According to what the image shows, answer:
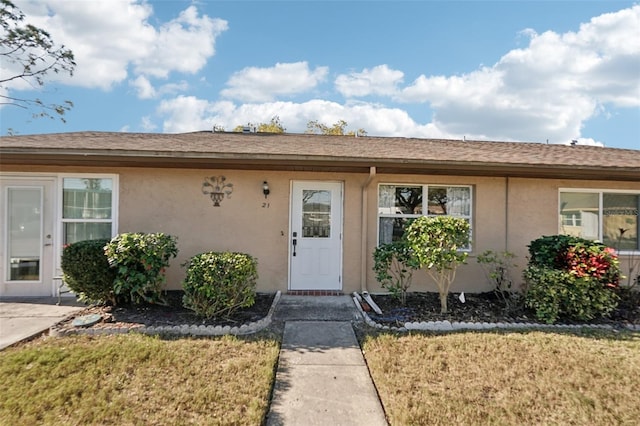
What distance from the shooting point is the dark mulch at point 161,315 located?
4621mm

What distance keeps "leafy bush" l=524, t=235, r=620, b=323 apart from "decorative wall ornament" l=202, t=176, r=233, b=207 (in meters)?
5.86

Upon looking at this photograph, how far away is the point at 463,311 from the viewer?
538 centimetres

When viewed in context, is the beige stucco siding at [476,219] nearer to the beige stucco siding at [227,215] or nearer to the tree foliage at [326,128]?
the beige stucco siding at [227,215]

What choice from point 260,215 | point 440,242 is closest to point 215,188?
point 260,215

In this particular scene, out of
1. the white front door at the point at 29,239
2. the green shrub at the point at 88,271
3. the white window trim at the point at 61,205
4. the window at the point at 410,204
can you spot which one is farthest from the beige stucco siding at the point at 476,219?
the white front door at the point at 29,239

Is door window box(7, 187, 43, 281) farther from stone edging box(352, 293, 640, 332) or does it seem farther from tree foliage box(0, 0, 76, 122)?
stone edging box(352, 293, 640, 332)

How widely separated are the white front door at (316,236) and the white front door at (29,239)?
15.6 ft

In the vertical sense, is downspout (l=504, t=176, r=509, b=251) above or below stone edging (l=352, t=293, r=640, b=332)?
above

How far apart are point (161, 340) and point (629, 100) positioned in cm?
1524

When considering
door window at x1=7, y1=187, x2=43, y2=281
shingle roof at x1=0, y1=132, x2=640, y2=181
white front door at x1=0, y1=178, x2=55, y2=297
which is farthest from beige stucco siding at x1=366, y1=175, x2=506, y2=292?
door window at x1=7, y1=187, x2=43, y2=281

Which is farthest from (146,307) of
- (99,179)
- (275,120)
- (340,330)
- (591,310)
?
(275,120)

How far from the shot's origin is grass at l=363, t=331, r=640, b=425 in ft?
8.91

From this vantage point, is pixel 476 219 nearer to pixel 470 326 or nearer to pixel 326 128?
pixel 470 326

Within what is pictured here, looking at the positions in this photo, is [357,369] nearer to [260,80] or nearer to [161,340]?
[161,340]
